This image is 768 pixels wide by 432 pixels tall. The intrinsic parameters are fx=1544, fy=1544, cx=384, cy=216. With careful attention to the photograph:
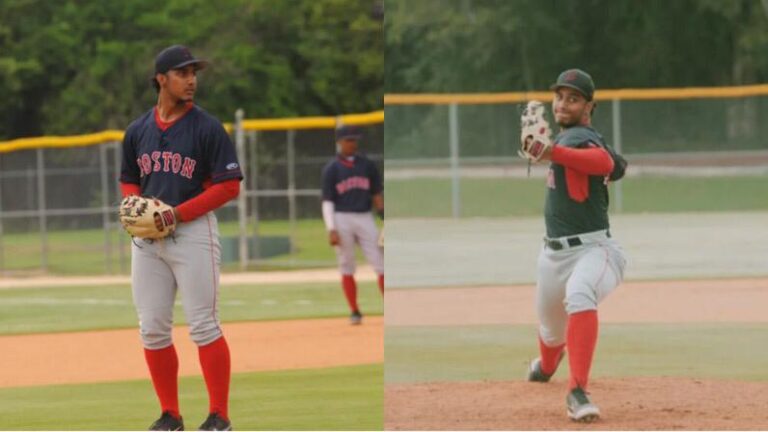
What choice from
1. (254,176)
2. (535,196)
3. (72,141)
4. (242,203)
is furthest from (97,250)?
(535,196)

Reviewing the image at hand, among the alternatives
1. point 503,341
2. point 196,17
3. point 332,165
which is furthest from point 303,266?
point 196,17

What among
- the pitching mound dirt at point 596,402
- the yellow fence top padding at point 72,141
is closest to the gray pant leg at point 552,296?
the pitching mound dirt at point 596,402

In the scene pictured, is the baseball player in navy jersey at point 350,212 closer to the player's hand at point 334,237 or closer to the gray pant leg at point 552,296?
the player's hand at point 334,237

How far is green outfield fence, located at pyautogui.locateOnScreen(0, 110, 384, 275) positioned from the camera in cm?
2216

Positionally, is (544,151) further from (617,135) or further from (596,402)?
(617,135)

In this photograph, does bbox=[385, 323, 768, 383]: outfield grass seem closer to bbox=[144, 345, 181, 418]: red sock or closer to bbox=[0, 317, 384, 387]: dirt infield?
bbox=[0, 317, 384, 387]: dirt infield

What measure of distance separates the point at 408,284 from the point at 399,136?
2.17m

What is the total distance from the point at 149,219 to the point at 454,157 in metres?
9.33

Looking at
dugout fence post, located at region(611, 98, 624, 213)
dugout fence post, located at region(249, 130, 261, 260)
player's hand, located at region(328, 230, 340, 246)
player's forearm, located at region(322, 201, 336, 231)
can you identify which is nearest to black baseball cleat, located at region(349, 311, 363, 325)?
player's hand, located at region(328, 230, 340, 246)

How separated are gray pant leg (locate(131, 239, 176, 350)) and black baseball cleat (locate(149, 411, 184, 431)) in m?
0.35

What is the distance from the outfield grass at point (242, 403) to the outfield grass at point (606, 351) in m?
A: 0.26

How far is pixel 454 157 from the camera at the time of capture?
49.5 ft

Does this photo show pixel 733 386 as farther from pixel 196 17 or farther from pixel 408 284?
pixel 196 17

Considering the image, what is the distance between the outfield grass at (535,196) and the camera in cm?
1066
